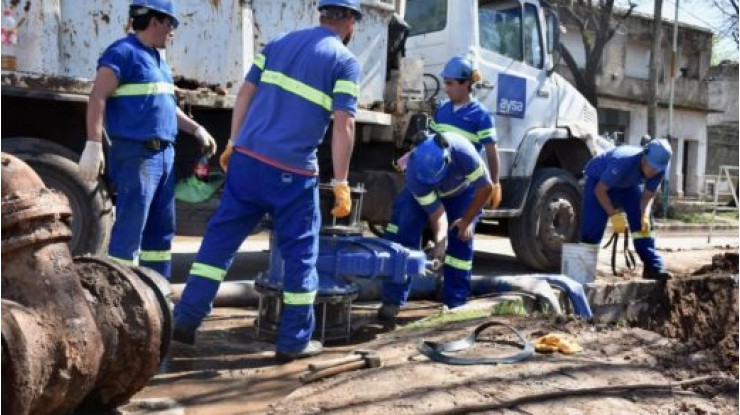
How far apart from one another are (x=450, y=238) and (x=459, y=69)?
128 centimetres

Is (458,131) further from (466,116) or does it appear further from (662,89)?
(662,89)

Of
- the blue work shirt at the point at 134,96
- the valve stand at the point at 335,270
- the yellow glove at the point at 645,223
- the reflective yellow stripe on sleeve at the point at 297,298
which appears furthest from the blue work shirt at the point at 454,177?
the yellow glove at the point at 645,223

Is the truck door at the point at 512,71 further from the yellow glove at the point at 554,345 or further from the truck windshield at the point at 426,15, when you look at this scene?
the yellow glove at the point at 554,345

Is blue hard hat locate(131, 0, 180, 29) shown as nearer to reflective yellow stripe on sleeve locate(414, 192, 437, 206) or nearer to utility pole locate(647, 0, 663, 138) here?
reflective yellow stripe on sleeve locate(414, 192, 437, 206)

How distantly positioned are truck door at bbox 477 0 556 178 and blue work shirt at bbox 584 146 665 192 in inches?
52.1

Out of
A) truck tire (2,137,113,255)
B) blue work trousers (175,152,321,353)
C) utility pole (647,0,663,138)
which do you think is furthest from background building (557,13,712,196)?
blue work trousers (175,152,321,353)

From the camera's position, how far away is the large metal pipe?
206cm

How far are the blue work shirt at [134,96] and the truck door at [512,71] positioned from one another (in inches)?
162

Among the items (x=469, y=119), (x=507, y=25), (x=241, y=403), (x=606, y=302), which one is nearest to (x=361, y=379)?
(x=241, y=403)

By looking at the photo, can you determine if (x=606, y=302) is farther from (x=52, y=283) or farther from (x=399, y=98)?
(x=52, y=283)

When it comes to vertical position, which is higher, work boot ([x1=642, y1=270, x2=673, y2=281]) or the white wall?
the white wall

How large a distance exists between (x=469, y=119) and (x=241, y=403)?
10.9 feet

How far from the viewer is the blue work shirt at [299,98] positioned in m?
3.70

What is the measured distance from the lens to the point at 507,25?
8.05 m
